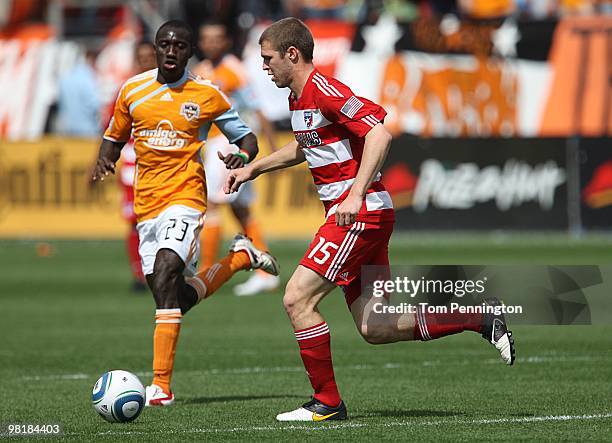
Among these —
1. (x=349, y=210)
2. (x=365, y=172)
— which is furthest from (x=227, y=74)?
(x=349, y=210)

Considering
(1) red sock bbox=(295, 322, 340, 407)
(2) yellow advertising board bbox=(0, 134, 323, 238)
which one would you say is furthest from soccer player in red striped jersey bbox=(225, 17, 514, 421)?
(2) yellow advertising board bbox=(0, 134, 323, 238)

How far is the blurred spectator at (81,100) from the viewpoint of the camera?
27859 millimetres

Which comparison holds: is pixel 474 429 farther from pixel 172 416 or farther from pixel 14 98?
pixel 14 98

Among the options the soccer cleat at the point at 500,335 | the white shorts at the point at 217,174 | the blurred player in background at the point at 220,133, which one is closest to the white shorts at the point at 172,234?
the soccer cleat at the point at 500,335

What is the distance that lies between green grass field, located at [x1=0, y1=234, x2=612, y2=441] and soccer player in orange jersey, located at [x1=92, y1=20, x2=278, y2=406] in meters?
0.84

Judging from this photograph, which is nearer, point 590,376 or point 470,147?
point 590,376

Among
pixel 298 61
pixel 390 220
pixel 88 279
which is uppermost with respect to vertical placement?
pixel 298 61

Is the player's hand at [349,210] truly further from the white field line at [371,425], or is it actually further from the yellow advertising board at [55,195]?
the yellow advertising board at [55,195]

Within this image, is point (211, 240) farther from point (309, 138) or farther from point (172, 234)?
point (309, 138)

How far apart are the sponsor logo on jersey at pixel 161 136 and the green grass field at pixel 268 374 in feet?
5.24

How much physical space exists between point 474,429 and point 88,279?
1118cm

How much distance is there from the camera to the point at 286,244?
2227 centimetres

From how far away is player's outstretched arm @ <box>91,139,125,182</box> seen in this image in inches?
374

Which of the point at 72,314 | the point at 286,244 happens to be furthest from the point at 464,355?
the point at 286,244
